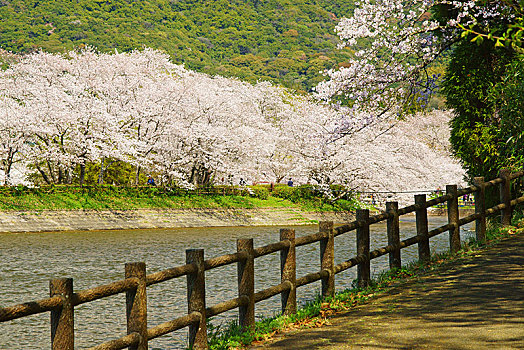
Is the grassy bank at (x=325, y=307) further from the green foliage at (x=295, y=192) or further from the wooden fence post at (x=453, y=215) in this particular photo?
the green foliage at (x=295, y=192)

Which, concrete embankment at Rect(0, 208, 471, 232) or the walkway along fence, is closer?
the walkway along fence

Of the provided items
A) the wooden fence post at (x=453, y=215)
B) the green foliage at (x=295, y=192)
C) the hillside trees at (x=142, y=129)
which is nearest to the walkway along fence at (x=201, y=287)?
the wooden fence post at (x=453, y=215)

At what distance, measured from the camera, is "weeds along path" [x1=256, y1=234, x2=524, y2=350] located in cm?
604

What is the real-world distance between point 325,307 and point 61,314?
4.33 metres

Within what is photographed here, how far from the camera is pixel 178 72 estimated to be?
49156 mm

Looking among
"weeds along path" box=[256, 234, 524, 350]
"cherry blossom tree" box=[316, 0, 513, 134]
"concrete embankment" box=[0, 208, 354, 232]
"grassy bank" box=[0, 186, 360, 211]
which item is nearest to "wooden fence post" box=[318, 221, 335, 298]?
"weeds along path" box=[256, 234, 524, 350]

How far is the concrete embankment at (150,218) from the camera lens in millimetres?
34906

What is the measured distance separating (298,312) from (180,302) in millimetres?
6407

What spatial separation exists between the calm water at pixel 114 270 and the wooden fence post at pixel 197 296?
3.59 m

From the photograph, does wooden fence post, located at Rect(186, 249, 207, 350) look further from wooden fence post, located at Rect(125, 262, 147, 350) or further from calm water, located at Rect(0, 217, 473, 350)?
calm water, located at Rect(0, 217, 473, 350)

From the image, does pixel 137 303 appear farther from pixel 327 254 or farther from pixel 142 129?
pixel 142 129

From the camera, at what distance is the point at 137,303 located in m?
5.56

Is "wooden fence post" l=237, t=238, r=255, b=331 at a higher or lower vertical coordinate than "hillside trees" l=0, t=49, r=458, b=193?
lower

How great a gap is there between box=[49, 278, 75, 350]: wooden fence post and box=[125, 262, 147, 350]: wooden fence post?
2.49ft
